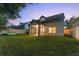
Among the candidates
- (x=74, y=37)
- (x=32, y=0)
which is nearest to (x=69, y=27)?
(x=74, y=37)

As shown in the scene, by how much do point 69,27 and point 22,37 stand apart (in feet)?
1.45

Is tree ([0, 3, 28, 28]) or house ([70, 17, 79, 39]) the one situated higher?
tree ([0, 3, 28, 28])

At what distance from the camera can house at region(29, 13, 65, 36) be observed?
2000mm

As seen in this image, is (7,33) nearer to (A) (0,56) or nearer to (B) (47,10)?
(A) (0,56)

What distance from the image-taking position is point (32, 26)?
2029 mm

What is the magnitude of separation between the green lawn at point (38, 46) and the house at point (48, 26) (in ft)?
0.15

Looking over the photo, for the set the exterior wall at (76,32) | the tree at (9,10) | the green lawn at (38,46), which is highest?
the tree at (9,10)

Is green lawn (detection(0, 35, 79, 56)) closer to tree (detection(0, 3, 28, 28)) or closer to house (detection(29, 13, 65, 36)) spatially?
house (detection(29, 13, 65, 36))

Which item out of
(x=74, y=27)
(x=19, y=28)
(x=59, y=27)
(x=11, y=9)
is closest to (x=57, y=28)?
(x=59, y=27)

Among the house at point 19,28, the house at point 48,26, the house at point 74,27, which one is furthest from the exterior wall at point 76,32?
the house at point 19,28

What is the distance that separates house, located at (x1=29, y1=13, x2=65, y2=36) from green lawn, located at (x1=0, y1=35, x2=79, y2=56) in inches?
1.8

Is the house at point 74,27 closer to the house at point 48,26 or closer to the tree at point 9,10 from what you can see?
the house at point 48,26

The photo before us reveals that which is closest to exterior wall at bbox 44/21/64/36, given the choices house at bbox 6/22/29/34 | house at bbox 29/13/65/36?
house at bbox 29/13/65/36

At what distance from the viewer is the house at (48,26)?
2000mm
